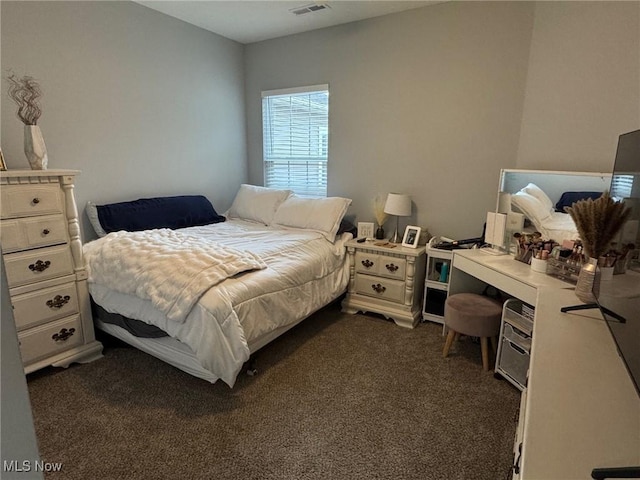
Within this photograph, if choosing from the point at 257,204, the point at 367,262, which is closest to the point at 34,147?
the point at 257,204

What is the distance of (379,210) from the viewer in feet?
10.9

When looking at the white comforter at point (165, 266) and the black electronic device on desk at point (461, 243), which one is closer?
the white comforter at point (165, 266)

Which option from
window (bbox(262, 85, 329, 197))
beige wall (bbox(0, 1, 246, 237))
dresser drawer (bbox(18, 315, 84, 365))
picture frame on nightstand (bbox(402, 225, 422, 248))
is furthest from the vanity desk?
beige wall (bbox(0, 1, 246, 237))

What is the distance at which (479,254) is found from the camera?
2.46 m

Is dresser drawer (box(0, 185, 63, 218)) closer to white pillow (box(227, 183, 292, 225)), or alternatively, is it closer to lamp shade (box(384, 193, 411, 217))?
white pillow (box(227, 183, 292, 225))

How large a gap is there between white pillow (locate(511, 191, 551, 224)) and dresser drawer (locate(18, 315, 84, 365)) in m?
A: 3.08

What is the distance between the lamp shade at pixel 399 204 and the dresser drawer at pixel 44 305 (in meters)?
2.41

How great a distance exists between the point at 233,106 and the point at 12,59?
76.2 inches

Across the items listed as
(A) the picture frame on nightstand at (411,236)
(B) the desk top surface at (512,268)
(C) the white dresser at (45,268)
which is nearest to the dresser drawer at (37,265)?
(C) the white dresser at (45,268)

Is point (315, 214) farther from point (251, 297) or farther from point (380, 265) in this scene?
point (251, 297)

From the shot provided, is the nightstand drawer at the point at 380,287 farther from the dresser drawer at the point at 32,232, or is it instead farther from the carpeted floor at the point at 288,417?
the dresser drawer at the point at 32,232

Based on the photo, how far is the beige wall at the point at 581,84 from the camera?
2.11m

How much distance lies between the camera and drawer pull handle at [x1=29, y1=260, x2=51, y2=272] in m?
2.09

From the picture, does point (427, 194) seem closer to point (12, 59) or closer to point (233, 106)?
point (233, 106)
